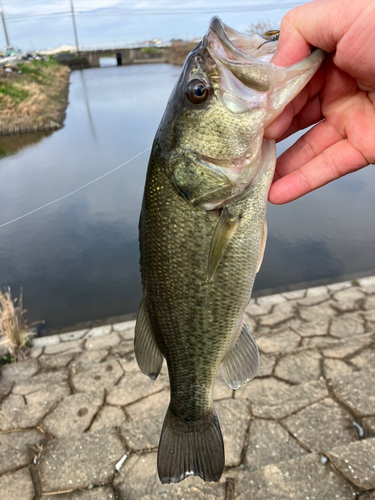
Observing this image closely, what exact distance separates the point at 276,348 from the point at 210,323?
268 cm

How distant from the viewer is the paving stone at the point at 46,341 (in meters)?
4.65

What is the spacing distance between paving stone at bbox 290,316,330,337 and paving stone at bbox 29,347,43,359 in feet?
10.7

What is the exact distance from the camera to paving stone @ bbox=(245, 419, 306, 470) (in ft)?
8.41

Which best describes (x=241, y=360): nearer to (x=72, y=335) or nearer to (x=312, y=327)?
(x=312, y=327)

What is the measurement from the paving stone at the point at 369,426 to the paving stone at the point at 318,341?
3.59 ft

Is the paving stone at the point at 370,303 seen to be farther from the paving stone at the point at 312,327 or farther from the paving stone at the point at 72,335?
the paving stone at the point at 72,335

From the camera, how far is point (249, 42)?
1.36 metres

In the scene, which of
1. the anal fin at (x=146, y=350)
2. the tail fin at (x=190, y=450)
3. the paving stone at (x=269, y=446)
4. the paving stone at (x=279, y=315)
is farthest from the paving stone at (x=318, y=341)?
the anal fin at (x=146, y=350)

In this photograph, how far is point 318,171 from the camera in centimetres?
158

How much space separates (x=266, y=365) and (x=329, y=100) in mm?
2714

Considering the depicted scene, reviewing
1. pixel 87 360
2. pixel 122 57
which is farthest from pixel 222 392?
pixel 122 57

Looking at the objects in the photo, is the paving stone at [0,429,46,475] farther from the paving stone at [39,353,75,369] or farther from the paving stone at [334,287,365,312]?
the paving stone at [334,287,365,312]

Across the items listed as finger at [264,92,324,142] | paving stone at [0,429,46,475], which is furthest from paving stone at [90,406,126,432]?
finger at [264,92,324,142]

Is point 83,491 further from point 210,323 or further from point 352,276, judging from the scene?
point 352,276
